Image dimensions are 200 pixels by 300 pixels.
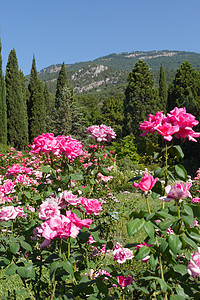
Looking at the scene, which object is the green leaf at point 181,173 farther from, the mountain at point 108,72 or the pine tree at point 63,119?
the mountain at point 108,72

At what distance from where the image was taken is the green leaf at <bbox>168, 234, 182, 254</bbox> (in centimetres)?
94

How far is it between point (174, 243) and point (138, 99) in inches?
573

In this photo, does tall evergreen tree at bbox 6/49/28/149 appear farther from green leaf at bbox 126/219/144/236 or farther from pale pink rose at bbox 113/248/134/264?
green leaf at bbox 126/219/144/236

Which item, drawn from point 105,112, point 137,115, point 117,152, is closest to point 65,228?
point 117,152

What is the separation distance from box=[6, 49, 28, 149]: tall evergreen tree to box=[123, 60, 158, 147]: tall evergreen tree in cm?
633

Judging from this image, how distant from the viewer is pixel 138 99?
593 inches

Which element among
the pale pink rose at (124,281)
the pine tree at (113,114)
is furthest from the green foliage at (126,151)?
the pine tree at (113,114)

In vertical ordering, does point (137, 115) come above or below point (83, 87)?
below

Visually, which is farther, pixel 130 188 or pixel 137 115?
pixel 137 115

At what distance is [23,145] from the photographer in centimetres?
1675

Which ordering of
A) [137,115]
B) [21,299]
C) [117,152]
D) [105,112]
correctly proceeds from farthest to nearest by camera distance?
1. [105,112]
2. [137,115]
3. [117,152]
4. [21,299]

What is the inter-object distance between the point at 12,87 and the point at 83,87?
97522 millimetres

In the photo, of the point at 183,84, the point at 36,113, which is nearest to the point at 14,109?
the point at 36,113

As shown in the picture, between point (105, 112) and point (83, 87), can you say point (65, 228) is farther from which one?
point (83, 87)
